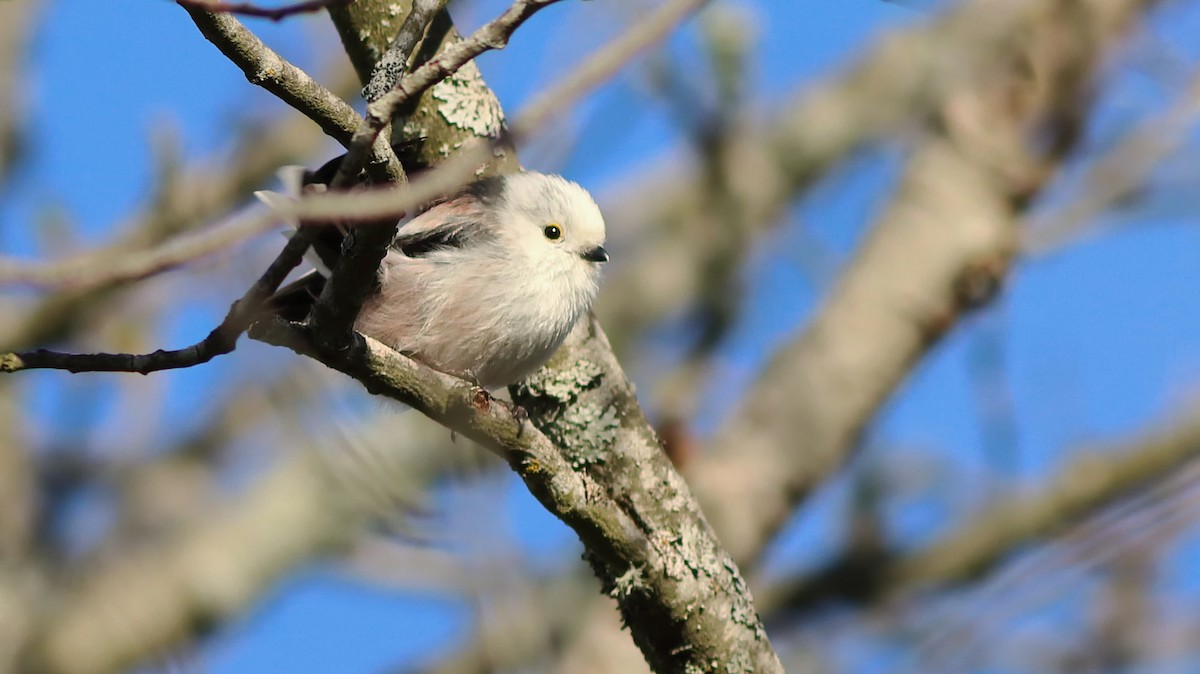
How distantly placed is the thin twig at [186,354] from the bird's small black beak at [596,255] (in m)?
1.67

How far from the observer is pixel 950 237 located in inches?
185

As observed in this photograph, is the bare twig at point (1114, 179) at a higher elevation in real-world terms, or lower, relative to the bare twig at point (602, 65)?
higher

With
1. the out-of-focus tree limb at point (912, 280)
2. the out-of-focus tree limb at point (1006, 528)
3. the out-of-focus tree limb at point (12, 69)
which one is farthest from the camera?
the out-of-focus tree limb at point (12, 69)

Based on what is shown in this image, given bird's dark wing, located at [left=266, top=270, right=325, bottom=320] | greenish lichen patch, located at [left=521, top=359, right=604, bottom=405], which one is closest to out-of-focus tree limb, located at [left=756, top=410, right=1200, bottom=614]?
greenish lichen patch, located at [left=521, top=359, right=604, bottom=405]

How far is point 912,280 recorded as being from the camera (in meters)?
4.73

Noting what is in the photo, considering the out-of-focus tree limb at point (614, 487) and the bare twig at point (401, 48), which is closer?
the bare twig at point (401, 48)

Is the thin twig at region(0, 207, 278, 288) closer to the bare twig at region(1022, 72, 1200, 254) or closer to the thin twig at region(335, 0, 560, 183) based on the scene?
the thin twig at region(335, 0, 560, 183)

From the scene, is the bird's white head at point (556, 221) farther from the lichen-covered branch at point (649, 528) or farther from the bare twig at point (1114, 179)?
the bare twig at point (1114, 179)

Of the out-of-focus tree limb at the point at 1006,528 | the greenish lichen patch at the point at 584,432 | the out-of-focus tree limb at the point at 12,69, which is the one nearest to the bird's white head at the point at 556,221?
the greenish lichen patch at the point at 584,432

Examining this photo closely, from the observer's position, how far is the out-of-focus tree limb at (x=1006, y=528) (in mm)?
4965

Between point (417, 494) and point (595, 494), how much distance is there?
A: 0.94 m

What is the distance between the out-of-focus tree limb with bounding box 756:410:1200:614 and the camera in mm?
4965

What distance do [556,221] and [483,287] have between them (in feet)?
1.37

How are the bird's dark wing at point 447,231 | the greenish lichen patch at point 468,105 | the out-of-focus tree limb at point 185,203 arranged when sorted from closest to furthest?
the greenish lichen patch at point 468,105, the bird's dark wing at point 447,231, the out-of-focus tree limb at point 185,203
